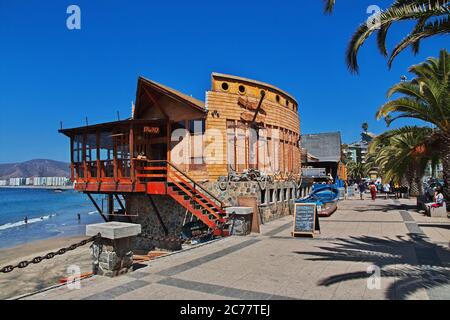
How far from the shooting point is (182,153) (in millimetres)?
16234

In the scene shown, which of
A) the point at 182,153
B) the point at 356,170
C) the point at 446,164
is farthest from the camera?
the point at 356,170

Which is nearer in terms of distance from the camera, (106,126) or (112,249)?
(112,249)

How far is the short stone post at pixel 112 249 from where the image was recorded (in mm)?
6938

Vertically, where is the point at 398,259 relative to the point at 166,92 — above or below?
below

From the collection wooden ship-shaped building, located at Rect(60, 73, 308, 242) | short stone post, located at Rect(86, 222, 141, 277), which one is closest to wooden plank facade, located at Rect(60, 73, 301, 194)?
wooden ship-shaped building, located at Rect(60, 73, 308, 242)

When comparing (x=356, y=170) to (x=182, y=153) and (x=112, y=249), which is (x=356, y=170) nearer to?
(x=182, y=153)

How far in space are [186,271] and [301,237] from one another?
5.74 m

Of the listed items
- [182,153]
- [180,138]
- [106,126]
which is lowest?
[182,153]

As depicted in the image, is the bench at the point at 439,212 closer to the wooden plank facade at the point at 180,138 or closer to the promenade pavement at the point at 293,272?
the promenade pavement at the point at 293,272

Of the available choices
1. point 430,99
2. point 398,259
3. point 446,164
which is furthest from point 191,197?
point 446,164

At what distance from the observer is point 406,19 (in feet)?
24.7

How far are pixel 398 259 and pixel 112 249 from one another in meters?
6.97

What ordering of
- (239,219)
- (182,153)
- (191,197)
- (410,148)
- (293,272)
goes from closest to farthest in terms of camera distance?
(293,272) → (239,219) → (191,197) → (182,153) → (410,148)
